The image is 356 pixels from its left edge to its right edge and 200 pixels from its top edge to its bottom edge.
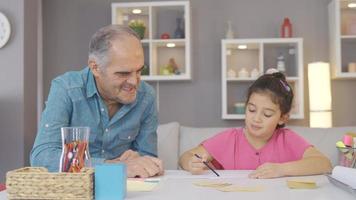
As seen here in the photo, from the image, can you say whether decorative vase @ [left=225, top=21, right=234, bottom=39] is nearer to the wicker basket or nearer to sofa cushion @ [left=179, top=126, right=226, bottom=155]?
sofa cushion @ [left=179, top=126, right=226, bottom=155]

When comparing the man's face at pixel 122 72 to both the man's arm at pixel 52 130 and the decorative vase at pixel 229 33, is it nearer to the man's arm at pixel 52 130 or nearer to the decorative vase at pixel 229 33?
the man's arm at pixel 52 130

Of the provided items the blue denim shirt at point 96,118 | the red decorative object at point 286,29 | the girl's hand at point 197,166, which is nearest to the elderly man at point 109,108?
the blue denim shirt at point 96,118

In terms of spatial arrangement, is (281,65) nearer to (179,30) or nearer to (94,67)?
(179,30)

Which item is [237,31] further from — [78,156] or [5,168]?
[78,156]

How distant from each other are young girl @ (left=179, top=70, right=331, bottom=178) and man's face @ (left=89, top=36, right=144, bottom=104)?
0.41 metres

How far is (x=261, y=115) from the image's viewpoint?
1.93 metres

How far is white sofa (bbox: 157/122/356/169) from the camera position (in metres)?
2.46

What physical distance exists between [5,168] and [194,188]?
2875mm

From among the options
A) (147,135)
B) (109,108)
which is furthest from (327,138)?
(109,108)

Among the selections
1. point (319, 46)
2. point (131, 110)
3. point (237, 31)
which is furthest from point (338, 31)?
point (131, 110)

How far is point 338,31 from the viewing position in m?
3.80

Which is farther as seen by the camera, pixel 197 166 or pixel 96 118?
pixel 96 118

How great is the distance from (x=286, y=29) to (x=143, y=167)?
2871 mm

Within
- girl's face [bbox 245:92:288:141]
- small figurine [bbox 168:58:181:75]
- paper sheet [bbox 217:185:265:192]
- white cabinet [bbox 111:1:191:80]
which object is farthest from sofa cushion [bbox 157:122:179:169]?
→ small figurine [bbox 168:58:181:75]
